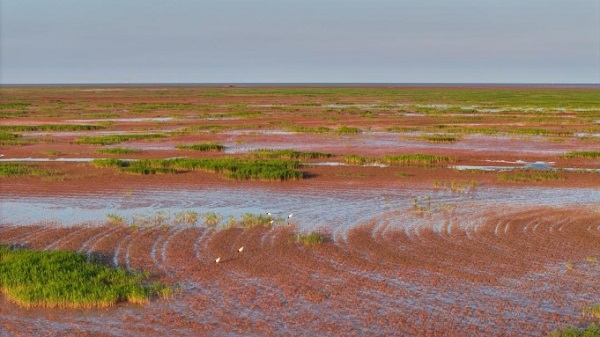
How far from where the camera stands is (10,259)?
41.1 ft

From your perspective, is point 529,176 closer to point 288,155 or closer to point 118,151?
point 288,155

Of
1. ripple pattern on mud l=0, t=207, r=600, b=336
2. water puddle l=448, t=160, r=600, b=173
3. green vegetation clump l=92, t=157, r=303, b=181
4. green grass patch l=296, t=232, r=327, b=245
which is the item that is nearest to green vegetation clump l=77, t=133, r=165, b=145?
green vegetation clump l=92, t=157, r=303, b=181

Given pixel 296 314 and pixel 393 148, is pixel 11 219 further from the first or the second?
pixel 393 148

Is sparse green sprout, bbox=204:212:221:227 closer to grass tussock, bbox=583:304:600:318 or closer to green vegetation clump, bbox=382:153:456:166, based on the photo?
grass tussock, bbox=583:304:600:318

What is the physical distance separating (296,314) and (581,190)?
14710mm

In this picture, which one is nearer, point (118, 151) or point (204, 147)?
point (118, 151)

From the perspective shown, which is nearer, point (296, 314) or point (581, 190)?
point (296, 314)

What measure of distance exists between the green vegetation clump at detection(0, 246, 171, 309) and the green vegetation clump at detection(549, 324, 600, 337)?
18.5 ft

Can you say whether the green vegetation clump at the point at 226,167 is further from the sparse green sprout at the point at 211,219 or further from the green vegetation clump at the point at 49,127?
the green vegetation clump at the point at 49,127

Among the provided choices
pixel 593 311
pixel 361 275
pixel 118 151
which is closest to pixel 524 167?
pixel 361 275

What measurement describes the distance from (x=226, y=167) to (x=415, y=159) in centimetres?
811

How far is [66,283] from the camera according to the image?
10891mm

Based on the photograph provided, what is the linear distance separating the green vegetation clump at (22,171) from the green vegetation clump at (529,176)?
15.5 meters

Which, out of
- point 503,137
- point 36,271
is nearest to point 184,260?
point 36,271
